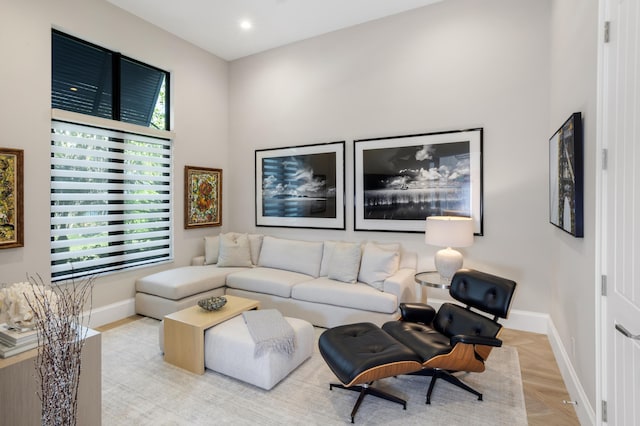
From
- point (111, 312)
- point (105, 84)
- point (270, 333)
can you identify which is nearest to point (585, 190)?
point (270, 333)

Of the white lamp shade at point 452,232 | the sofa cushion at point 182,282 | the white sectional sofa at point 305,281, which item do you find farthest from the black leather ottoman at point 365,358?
the sofa cushion at point 182,282

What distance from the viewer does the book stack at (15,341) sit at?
1624 millimetres

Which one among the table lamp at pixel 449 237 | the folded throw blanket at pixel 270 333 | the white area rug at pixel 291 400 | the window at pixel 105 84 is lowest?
the white area rug at pixel 291 400

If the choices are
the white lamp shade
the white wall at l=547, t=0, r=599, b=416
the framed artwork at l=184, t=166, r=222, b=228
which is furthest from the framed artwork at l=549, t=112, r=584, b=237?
the framed artwork at l=184, t=166, r=222, b=228

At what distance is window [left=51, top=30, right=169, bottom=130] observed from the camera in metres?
3.65

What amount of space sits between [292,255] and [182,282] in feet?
4.57

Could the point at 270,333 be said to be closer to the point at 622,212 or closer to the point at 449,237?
the point at 449,237

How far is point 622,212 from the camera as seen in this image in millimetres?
1555

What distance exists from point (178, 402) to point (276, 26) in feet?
14.4

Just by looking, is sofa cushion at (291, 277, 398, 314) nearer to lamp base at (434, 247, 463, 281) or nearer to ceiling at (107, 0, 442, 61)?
lamp base at (434, 247, 463, 281)

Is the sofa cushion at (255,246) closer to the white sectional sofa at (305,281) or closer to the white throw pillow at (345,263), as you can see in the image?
the white sectional sofa at (305,281)

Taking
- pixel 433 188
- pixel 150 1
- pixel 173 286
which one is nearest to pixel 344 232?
pixel 433 188

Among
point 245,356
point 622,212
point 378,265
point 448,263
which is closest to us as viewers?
point 622,212

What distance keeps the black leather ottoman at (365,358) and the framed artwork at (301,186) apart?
222cm
